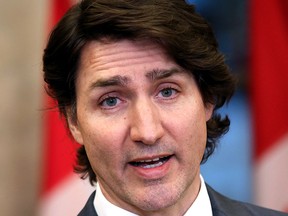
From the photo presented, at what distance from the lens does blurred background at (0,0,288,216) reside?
326 centimetres

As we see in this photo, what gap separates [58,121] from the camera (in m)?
3.33

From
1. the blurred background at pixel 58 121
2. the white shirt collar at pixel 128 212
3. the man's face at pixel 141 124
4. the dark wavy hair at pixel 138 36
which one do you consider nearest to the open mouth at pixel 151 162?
the man's face at pixel 141 124

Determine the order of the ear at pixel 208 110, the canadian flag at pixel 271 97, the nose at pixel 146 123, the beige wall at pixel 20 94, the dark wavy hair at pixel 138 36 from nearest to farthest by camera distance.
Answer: the nose at pixel 146 123, the dark wavy hair at pixel 138 36, the ear at pixel 208 110, the canadian flag at pixel 271 97, the beige wall at pixel 20 94

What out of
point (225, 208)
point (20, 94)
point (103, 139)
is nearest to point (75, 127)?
point (103, 139)

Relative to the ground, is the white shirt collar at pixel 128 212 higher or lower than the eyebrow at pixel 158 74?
lower

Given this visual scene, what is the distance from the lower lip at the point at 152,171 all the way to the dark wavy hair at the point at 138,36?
1.01 ft

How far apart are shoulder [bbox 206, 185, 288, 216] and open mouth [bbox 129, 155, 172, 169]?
1.00ft

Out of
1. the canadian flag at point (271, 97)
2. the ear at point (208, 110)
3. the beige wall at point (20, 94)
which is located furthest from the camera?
the beige wall at point (20, 94)

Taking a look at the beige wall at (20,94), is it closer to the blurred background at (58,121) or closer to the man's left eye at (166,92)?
the blurred background at (58,121)

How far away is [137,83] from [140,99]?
0.05 metres

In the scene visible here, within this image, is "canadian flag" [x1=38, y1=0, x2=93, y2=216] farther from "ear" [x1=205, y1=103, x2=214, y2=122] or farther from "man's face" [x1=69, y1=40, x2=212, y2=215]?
"man's face" [x1=69, y1=40, x2=212, y2=215]

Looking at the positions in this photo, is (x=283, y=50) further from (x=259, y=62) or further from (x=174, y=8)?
(x=174, y=8)

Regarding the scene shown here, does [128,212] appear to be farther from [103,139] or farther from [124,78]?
[124,78]

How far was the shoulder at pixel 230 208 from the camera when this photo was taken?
86.7 inches
